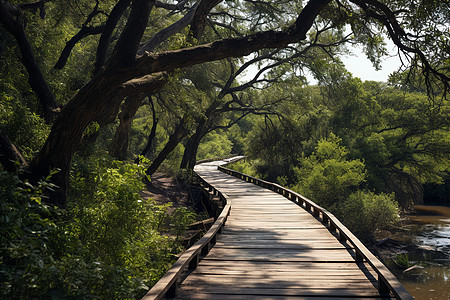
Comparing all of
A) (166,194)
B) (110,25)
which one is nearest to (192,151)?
→ (166,194)

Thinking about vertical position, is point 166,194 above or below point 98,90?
below

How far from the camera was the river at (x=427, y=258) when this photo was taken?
1562 centimetres

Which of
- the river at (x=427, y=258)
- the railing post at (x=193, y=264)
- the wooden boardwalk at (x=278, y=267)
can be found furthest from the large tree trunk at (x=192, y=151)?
the railing post at (x=193, y=264)

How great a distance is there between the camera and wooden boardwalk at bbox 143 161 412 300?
5.23m

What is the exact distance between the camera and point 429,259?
64.3ft

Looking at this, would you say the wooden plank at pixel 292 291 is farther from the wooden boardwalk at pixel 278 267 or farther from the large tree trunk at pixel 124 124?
the large tree trunk at pixel 124 124

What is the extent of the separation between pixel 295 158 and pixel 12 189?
86.0 feet

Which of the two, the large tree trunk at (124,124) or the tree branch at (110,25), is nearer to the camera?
the tree branch at (110,25)

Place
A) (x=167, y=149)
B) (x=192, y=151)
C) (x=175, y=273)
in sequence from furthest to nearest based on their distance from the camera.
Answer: (x=192, y=151) < (x=167, y=149) < (x=175, y=273)

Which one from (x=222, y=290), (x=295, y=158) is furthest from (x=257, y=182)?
(x=222, y=290)

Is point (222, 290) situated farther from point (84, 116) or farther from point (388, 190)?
point (388, 190)

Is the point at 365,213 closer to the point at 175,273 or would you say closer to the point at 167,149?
A: the point at 167,149

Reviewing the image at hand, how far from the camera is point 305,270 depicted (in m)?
6.43

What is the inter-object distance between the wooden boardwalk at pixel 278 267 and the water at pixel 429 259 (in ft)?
26.3
